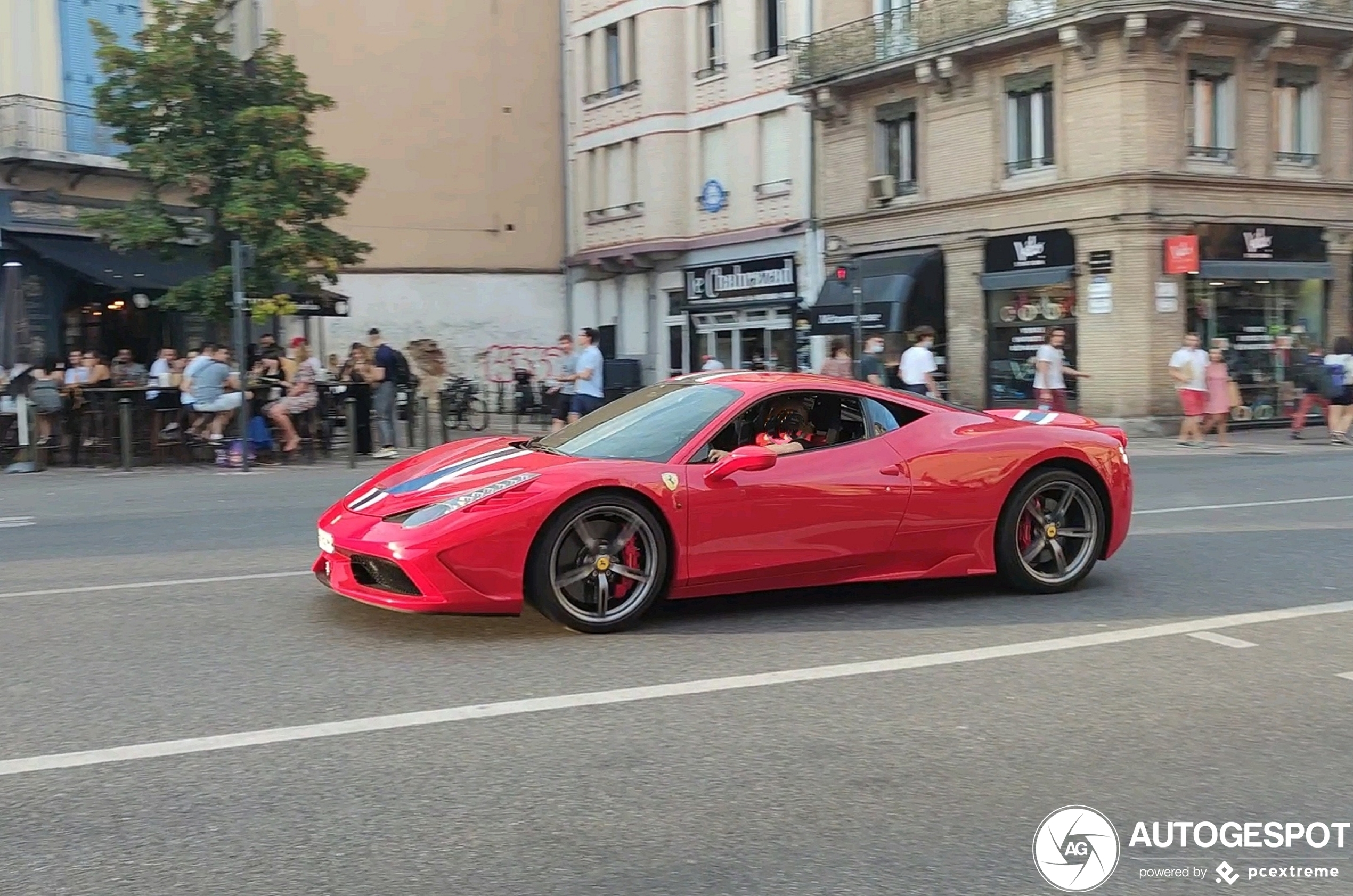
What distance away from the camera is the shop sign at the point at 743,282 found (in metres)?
30.8

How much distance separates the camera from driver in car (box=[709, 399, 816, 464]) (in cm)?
712

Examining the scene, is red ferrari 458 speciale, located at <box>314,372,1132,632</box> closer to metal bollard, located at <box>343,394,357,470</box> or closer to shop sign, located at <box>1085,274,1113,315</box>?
metal bollard, located at <box>343,394,357,470</box>

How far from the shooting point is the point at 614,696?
5.46 metres

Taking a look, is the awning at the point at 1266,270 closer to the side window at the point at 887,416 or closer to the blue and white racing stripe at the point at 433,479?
the side window at the point at 887,416

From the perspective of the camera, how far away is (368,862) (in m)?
3.76

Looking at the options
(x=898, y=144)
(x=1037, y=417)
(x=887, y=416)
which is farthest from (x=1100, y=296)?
(x=887, y=416)

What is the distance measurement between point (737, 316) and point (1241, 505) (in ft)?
70.5

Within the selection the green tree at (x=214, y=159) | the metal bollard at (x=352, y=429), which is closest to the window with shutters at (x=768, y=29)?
the green tree at (x=214, y=159)

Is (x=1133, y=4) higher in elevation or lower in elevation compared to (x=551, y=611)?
higher

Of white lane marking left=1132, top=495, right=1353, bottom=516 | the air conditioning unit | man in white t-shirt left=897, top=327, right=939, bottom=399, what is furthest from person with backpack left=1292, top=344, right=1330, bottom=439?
white lane marking left=1132, top=495, right=1353, bottom=516

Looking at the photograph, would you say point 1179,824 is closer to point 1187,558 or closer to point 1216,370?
point 1187,558

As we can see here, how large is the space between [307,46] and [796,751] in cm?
3368

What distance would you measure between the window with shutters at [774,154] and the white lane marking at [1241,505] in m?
19.8

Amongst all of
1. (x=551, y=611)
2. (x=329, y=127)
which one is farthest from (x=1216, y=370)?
(x=329, y=127)
